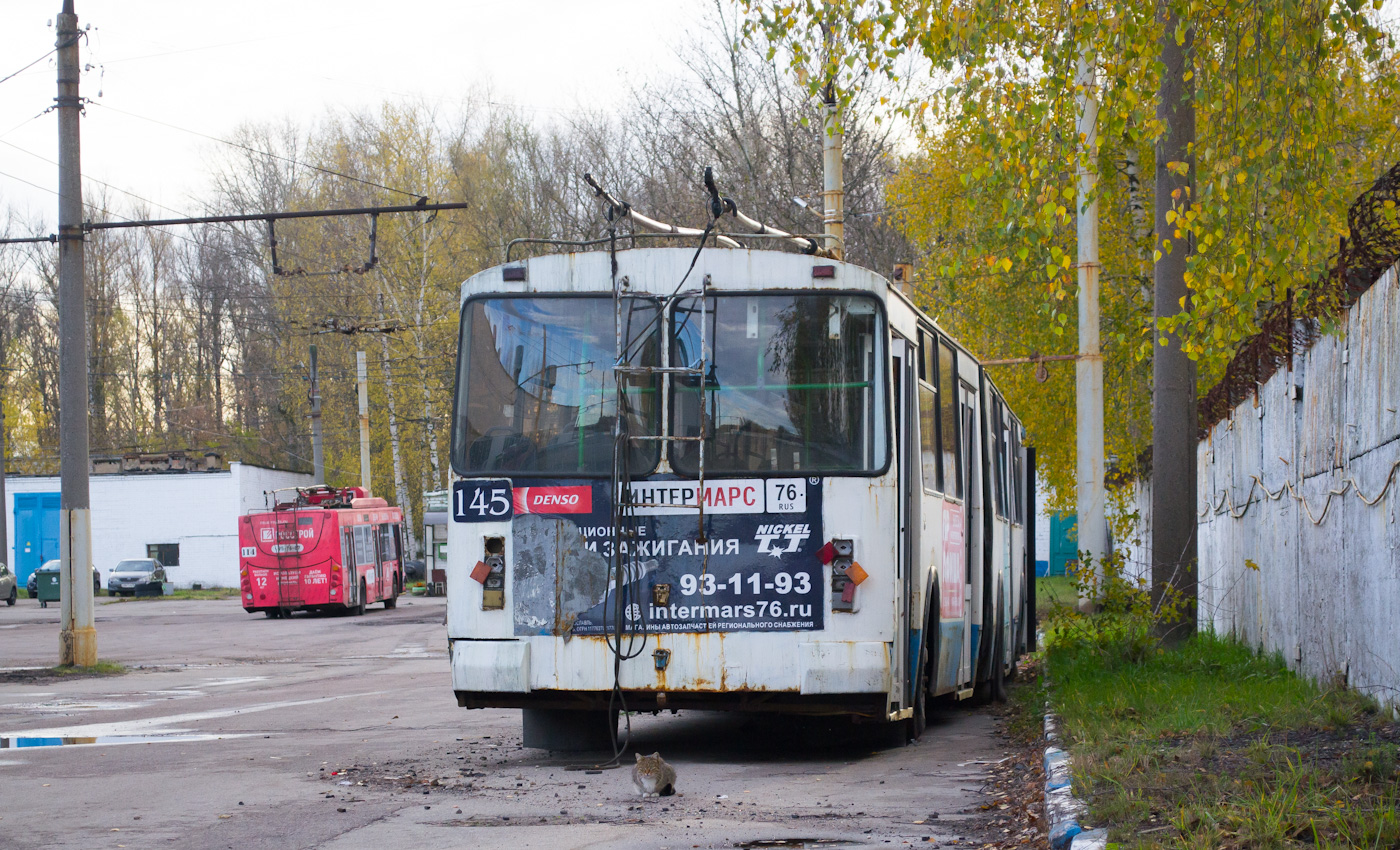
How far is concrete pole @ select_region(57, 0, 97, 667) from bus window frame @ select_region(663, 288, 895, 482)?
40.7 feet

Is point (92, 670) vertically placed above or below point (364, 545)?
below

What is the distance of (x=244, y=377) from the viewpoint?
6375 centimetres

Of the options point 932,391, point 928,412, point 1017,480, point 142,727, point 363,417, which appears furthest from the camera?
point 363,417

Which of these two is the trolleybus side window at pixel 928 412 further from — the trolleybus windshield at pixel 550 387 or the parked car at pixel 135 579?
the parked car at pixel 135 579

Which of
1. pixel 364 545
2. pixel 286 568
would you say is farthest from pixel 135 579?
pixel 286 568

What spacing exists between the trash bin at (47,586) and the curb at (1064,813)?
43.4 metres

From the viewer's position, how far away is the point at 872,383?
9.75m

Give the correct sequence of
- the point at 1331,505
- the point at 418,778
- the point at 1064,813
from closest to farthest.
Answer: the point at 1064,813 < the point at 418,778 < the point at 1331,505

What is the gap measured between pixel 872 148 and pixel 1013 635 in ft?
75.3

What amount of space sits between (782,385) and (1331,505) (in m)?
3.82

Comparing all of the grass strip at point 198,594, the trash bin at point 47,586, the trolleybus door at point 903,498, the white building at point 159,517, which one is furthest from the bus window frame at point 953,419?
the white building at point 159,517

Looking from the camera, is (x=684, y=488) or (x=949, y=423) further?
(x=949, y=423)

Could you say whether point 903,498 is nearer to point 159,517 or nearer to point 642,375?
point 642,375

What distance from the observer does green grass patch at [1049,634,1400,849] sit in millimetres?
5473
